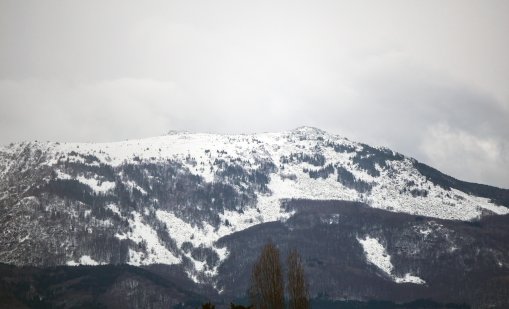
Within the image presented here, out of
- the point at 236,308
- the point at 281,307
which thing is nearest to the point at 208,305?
the point at 236,308

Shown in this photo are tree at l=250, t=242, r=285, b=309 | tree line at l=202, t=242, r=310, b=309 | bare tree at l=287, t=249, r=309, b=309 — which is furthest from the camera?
bare tree at l=287, t=249, r=309, b=309

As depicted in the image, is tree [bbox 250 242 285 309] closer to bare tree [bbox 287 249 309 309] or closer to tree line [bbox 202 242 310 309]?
tree line [bbox 202 242 310 309]

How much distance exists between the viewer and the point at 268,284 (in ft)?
501

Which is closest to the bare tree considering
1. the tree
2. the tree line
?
the tree line

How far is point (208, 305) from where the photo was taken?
99.3 m

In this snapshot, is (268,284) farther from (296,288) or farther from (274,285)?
(296,288)

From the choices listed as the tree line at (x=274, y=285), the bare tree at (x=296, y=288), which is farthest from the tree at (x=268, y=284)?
the bare tree at (x=296, y=288)

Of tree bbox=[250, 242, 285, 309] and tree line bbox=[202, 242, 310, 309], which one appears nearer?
tree bbox=[250, 242, 285, 309]

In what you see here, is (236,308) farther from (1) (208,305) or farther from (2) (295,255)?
(2) (295,255)

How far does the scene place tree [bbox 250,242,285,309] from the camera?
149887 millimetres

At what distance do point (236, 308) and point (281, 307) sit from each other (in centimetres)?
4686

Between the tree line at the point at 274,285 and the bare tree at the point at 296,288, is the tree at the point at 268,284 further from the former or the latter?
the bare tree at the point at 296,288

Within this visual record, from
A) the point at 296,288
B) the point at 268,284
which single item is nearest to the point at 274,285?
the point at 268,284

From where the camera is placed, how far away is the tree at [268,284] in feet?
492
